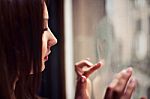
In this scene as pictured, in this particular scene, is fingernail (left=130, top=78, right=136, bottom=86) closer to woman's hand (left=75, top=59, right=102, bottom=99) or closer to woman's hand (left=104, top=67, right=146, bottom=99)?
woman's hand (left=104, top=67, right=146, bottom=99)

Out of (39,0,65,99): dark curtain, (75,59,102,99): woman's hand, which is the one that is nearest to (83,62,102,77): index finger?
(75,59,102,99): woman's hand

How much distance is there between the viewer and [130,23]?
96 centimetres

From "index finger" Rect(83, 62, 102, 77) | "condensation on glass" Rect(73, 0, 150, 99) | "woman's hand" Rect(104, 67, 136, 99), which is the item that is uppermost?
"condensation on glass" Rect(73, 0, 150, 99)

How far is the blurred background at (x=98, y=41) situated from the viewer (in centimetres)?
95

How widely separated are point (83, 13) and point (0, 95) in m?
0.42


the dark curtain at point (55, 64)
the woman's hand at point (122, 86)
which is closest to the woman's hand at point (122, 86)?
the woman's hand at point (122, 86)

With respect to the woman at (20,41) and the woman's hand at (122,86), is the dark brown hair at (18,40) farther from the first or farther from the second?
the woman's hand at (122,86)

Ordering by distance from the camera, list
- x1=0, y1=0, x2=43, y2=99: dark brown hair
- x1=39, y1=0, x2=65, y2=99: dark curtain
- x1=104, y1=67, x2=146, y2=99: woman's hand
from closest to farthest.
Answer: x1=0, y1=0, x2=43, y2=99: dark brown hair < x1=104, y1=67, x2=146, y2=99: woman's hand < x1=39, y1=0, x2=65, y2=99: dark curtain

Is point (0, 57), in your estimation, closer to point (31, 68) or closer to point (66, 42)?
point (31, 68)

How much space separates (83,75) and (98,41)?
141 millimetres

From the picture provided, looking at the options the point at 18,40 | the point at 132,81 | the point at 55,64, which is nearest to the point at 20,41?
the point at 18,40

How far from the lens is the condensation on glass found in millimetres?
948

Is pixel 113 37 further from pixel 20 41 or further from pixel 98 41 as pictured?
pixel 20 41

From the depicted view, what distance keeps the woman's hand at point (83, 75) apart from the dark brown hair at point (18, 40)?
0.23 metres
